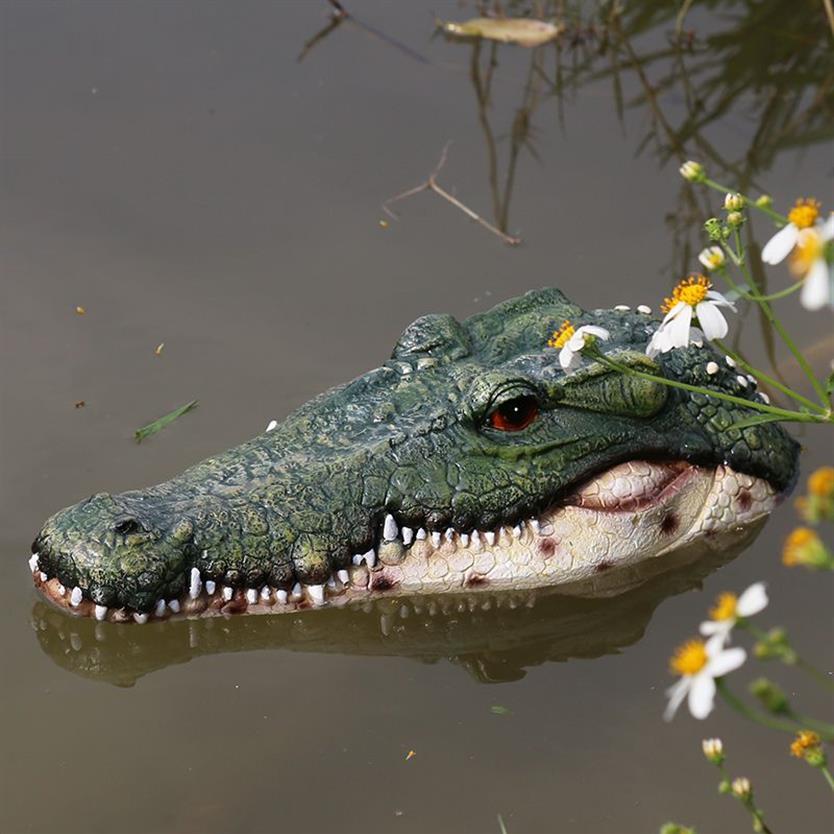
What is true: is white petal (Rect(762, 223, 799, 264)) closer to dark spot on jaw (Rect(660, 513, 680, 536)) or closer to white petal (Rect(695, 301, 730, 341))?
white petal (Rect(695, 301, 730, 341))

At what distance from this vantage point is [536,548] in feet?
20.8

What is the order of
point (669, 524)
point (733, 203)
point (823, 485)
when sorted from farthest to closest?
point (669, 524)
point (733, 203)
point (823, 485)

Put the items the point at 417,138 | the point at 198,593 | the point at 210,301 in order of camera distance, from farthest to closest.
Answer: the point at 417,138 < the point at 210,301 < the point at 198,593

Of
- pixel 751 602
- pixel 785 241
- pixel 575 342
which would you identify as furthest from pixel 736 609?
pixel 575 342

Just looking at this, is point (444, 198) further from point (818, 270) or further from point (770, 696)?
point (770, 696)

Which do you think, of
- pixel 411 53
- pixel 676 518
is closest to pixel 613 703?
pixel 676 518

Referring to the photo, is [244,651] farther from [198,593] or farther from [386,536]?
[386,536]

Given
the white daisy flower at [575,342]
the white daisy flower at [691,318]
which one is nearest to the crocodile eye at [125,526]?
the white daisy flower at [575,342]

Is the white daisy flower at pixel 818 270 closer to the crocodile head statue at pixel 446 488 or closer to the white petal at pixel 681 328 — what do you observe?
the white petal at pixel 681 328

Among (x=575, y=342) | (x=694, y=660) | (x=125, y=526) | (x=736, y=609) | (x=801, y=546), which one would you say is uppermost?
(x=801, y=546)

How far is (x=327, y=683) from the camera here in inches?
234

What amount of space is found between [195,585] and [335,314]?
2.72 metres

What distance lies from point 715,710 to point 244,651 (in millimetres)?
1909

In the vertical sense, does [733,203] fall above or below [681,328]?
above
